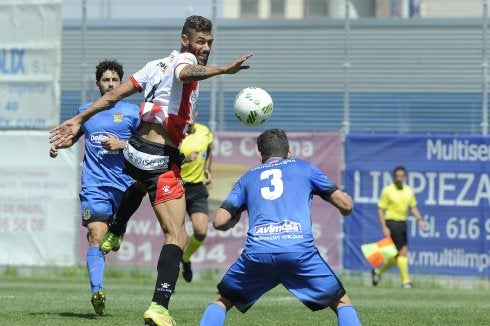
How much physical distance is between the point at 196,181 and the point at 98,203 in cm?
476

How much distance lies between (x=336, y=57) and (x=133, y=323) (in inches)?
530

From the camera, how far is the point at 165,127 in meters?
9.55

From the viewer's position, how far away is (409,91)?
2248cm

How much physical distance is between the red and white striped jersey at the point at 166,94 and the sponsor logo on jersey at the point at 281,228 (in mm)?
1942

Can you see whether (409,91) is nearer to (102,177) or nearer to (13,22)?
(13,22)

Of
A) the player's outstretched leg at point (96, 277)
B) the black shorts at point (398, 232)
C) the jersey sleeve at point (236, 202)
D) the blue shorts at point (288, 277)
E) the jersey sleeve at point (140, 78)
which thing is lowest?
the black shorts at point (398, 232)

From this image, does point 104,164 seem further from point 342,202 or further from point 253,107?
point 342,202

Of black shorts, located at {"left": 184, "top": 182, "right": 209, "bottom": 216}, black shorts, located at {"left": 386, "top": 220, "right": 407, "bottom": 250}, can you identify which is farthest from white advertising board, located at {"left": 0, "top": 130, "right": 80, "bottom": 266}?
black shorts, located at {"left": 184, "top": 182, "right": 209, "bottom": 216}

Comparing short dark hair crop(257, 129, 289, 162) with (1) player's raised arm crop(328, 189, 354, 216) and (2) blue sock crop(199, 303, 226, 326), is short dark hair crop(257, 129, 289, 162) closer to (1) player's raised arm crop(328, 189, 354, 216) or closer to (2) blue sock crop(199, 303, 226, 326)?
(1) player's raised arm crop(328, 189, 354, 216)

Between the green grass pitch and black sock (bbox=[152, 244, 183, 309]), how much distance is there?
1117mm

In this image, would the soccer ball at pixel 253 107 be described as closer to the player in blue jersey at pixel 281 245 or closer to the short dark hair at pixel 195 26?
the short dark hair at pixel 195 26

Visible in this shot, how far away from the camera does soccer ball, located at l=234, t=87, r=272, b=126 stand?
988 cm

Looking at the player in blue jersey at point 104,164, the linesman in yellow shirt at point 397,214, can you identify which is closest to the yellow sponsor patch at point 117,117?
the player in blue jersey at point 104,164

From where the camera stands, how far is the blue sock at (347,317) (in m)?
7.78
